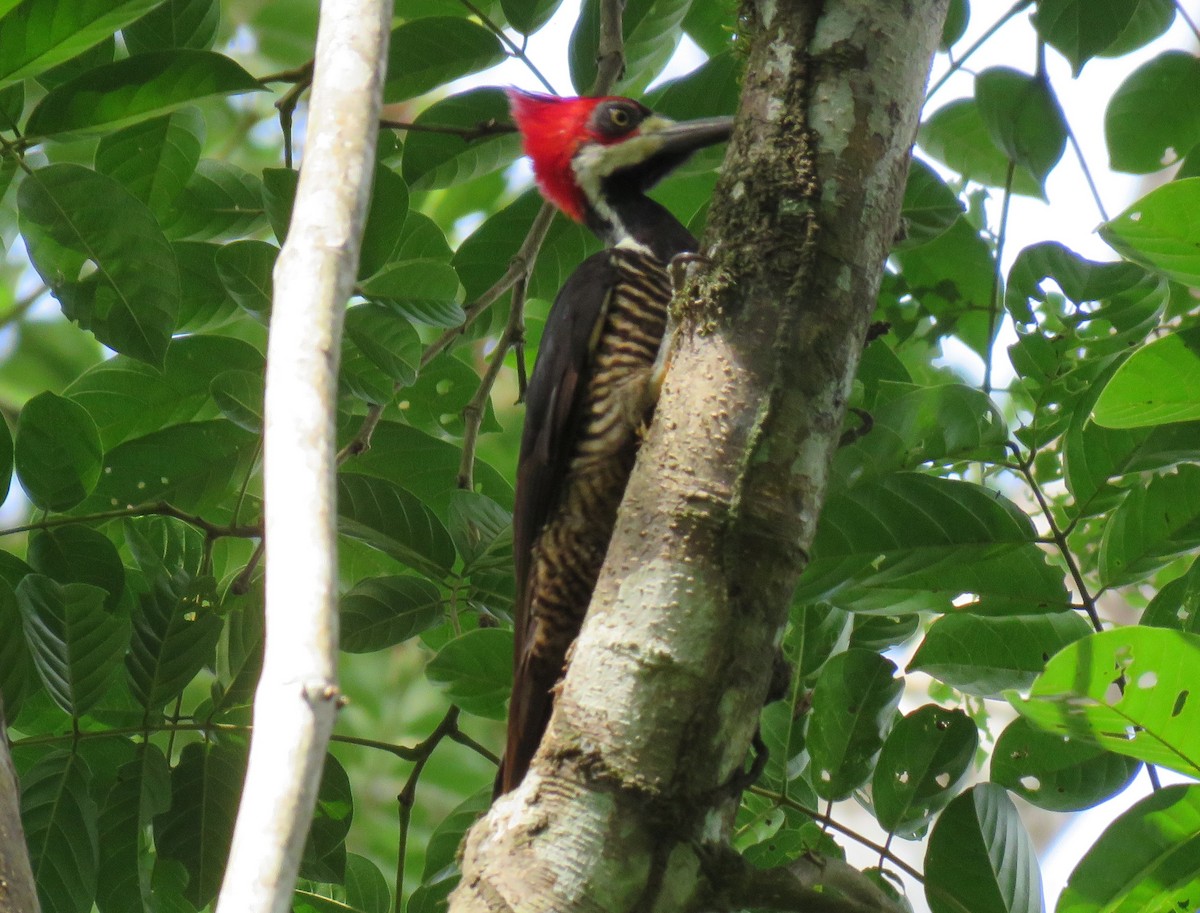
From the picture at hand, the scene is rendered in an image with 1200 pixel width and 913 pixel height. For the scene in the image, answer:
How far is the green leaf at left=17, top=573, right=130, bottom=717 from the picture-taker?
2184 millimetres

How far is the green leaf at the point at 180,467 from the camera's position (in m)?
2.60

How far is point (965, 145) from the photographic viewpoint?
10.4ft

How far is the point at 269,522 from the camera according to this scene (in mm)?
1156

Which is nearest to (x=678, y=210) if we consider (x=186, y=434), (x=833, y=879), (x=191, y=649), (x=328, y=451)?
(x=186, y=434)

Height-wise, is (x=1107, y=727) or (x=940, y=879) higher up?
(x=1107, y=727)

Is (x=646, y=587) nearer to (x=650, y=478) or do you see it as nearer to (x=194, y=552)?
(x=650, y=478)

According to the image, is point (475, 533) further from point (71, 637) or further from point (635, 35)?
point (635, 35)

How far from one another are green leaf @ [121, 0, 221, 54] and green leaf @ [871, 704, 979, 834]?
1965 mm

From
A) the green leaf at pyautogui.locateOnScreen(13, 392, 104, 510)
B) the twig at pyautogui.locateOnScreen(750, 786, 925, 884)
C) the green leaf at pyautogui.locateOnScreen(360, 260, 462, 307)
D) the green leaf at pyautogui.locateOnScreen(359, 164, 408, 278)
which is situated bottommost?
the twig at pyautogui.locateOnScreen(750, 786, 925, 884)

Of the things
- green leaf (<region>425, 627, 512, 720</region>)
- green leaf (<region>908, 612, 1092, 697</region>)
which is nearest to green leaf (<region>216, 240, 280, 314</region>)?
green leaf (<region>425, 627, 512, 720</region>)

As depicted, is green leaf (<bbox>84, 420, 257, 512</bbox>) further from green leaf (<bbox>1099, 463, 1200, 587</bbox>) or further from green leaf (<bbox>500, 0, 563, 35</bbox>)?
green leaf (<bbox>1099, 463, 1200, 587</bbox>)

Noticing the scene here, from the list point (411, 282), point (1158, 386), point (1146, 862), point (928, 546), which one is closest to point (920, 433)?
point (928, 546)

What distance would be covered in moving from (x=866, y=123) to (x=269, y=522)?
1081mm

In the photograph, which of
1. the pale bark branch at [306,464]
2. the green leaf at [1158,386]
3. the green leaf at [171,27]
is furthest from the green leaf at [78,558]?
the green leaf at [1158,386]
